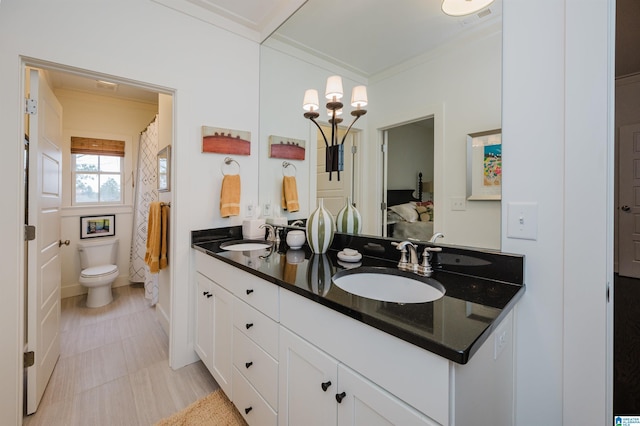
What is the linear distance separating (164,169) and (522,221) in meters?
2.55

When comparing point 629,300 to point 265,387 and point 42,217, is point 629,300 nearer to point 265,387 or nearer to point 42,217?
point 265,387

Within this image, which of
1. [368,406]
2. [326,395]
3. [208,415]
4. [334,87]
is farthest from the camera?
[334,87]

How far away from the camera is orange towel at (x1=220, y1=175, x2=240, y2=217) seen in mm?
2076

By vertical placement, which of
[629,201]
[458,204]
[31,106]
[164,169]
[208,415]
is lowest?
[208,415]

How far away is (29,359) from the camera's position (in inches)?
60.4

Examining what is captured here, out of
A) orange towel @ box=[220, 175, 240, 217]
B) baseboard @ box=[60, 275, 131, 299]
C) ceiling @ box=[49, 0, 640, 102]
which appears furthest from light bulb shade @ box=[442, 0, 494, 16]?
baseboard @ box=[60, 275, 131, 299]

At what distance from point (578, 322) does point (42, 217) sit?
2628mm

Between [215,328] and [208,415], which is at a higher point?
[215,328]

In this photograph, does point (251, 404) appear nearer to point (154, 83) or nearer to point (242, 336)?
point (242, 336)

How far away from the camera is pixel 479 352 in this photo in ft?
2.37

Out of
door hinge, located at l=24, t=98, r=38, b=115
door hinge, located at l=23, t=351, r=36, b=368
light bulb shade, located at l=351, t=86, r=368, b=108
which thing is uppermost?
light bulb shade, located at l=351, t=86, r=368, b=108

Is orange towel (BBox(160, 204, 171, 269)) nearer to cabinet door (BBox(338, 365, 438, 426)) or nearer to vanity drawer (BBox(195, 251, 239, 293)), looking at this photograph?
vanity drawer (BBox(195, 251, 239, 293))

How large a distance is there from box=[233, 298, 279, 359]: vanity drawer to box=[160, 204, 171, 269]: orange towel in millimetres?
1118

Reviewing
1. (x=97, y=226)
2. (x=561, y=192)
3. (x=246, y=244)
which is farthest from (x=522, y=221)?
(x=97, y=226)
